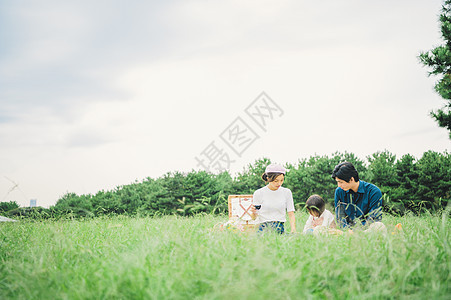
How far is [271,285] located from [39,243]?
3301 millimetres

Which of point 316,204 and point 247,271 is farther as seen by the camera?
point 316,204

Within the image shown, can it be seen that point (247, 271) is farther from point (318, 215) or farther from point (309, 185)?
point (309, 185)

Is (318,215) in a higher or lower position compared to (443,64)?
lower

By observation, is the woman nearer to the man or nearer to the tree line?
the man

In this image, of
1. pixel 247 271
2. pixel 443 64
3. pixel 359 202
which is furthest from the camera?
pixel 443 64

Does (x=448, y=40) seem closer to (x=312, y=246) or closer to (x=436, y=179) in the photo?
(x=436, y=179)

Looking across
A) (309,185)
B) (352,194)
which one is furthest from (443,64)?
(352,194)

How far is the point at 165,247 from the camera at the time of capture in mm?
3125

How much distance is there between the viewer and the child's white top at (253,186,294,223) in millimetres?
5152

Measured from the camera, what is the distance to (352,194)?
14.6 ft

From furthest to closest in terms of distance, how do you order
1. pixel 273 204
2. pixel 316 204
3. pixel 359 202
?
pixel 273 204, pixel 316 204, pixel 359 202

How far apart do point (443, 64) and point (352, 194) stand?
35.3ft

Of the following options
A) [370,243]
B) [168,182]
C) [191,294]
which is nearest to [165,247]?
[191,294]

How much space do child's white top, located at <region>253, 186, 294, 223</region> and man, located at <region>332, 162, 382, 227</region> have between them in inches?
33.5
